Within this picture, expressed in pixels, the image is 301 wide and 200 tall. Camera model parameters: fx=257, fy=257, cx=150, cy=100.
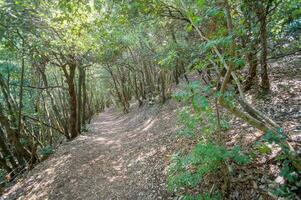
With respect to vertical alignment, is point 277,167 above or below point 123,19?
below

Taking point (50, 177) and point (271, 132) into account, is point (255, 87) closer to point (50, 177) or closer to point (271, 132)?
point (271, 132)

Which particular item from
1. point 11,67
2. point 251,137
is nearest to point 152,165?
point 251,137

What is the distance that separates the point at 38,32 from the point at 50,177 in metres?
4.46

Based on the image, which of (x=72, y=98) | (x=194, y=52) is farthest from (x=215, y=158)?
(x=72, y=98)

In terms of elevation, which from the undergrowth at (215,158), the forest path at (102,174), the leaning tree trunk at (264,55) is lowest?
the forest path at (102,174)

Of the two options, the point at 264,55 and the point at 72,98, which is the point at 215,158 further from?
the point at 72,98

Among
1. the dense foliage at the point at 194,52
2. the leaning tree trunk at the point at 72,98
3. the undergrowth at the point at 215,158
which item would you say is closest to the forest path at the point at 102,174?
the dense foliage at the point at 194,52

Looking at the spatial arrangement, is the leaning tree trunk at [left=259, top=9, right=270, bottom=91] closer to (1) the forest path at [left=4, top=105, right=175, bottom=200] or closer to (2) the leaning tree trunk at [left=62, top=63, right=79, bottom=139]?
(1) the forest path at [left=4, top=105, right=175, bottom=200]

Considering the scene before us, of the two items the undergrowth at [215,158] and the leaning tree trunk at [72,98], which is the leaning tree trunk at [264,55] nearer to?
the undergrowth at [215,158]

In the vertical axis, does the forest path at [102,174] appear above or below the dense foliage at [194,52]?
below

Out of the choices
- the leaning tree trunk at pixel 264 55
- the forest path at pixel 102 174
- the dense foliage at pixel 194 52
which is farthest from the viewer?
the forest path at pixel 102 174

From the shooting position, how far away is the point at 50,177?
806 centimetres

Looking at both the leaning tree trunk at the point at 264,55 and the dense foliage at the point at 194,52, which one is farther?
the leaning tree trunk at the point at 264,55

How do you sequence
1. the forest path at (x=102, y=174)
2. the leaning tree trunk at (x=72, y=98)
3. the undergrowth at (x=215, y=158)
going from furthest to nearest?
the leaning tree trunk at (x=72, y=98) < the forest path at (x=102, y=174) < the undergrowth at (x=215, y=158)
